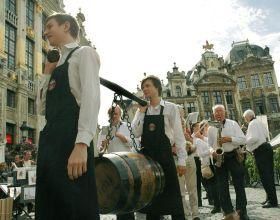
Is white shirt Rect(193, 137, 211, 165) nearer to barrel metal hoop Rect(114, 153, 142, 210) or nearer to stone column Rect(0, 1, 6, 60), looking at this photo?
barrel metal hoop Rect(114, 153, 142, 210)

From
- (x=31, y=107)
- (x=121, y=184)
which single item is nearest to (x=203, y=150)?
(x=121, y=184)

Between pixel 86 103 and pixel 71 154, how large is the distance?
14.1 inches

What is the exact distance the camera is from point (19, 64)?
22.0 meters

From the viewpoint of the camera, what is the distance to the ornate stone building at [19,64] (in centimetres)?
2031

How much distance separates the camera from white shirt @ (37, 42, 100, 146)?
2.02 metres

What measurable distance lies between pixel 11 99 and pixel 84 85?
821 inches

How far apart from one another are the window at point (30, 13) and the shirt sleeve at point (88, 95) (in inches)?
966

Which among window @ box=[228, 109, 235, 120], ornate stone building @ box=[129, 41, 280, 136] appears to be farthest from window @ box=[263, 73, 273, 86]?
window @ box=[228, 109, 235, 120]

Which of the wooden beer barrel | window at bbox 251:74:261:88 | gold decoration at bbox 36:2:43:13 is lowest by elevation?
the wooden beer barrel

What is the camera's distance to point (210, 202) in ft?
28.4

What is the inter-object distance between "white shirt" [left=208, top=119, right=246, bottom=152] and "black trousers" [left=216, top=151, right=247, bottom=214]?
0.45 ft

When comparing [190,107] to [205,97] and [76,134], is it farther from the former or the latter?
[76,134]

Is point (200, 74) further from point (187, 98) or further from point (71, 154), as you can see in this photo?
point (71, 154)

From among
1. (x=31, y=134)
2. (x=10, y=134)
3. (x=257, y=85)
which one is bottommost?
(x=10, y=134)
